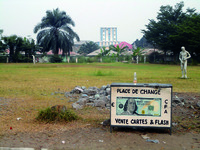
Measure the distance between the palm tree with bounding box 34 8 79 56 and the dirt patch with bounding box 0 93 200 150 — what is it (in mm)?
48913

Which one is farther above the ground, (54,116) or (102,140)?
(54,116)

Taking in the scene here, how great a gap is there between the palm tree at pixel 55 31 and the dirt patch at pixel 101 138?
48913 millimetres

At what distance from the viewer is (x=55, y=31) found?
54625mm

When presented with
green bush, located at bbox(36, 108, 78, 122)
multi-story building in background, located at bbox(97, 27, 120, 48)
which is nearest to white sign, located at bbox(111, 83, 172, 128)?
green bush, located at bbox(36, 108, 78, 122)

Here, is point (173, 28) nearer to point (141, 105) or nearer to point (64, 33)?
point (64, 33)

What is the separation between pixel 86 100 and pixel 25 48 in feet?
160

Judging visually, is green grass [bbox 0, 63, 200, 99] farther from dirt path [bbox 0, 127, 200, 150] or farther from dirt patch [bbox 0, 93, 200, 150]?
dirt path [bbox 0, 127, 200, 150]

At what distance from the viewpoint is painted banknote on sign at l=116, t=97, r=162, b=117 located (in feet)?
15.9

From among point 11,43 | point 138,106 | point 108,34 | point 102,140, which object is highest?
point 108,34

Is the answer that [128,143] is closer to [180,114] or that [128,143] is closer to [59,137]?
[59,137]

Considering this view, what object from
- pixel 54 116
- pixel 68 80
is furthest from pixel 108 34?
pixel 54 116

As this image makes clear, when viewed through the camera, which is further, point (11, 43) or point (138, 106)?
point (11, 43)

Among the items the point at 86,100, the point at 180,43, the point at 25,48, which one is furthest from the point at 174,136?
the point at 25,48

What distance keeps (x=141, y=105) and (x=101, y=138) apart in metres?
1.01
